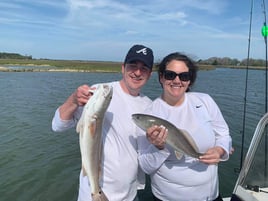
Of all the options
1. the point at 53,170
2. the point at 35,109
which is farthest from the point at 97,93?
the point at 35,109

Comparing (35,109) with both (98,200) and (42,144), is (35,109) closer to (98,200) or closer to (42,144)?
(42,144)

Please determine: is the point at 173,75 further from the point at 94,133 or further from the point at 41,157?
the point at 41,157

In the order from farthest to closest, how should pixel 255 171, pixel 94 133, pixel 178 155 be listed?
1. pixel 255 171
2. pixel 178 155
3. pixel 94 133

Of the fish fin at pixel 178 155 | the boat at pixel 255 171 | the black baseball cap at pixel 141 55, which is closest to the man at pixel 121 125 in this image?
the black baseball cap at pixel 141 55

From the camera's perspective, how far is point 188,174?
338cm

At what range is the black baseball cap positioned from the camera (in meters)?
3.37

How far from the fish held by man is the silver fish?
1.39 feet

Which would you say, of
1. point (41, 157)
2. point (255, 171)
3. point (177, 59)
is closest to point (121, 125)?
point (177, 59)

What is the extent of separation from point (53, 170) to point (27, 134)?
15.0ft

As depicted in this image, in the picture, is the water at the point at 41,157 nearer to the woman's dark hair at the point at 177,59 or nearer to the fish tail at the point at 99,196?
the woman's dark hair at the point at 177,59

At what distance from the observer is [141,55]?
338 centimetres

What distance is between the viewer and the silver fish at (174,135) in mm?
3121

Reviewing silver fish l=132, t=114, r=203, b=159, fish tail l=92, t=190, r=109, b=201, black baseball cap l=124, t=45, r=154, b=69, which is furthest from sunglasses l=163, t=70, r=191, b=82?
fish tail l=92, t=190, r=109, b=201

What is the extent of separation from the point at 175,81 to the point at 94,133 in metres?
1.16
